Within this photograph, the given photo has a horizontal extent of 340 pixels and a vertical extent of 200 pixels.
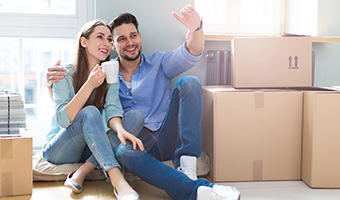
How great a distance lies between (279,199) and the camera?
153 centimetres

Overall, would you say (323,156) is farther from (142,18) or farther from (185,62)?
(142,18)

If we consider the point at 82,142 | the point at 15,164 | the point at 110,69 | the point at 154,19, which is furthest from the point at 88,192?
the point at 154,19

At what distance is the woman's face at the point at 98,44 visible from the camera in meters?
1.73

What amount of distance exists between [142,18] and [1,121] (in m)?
0.91

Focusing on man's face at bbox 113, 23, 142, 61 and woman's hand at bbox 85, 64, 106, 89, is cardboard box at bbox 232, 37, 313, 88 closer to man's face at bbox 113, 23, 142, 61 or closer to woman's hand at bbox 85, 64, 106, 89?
man's face at bbox 113, 23, 142, 61

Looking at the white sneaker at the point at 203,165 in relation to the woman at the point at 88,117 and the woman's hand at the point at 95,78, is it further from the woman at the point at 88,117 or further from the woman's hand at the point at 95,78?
the woman's hand at the point at 95,78


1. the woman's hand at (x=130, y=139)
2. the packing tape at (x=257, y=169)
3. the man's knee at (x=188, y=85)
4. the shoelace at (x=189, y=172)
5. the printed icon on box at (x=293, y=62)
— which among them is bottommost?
the packing tape at (x=257, y=169)

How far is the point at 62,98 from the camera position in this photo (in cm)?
161

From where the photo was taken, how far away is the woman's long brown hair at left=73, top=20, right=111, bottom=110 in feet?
5.58

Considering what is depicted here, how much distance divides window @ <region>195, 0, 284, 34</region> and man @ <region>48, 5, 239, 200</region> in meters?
0.83

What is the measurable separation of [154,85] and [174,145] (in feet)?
1.10

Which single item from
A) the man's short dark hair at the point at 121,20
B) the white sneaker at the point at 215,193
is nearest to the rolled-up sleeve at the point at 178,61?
the man's short dark hair at the point at 121,20

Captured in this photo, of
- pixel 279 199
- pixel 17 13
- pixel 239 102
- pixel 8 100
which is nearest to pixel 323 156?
pixel 279 199

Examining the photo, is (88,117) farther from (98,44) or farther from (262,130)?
(262,130)
